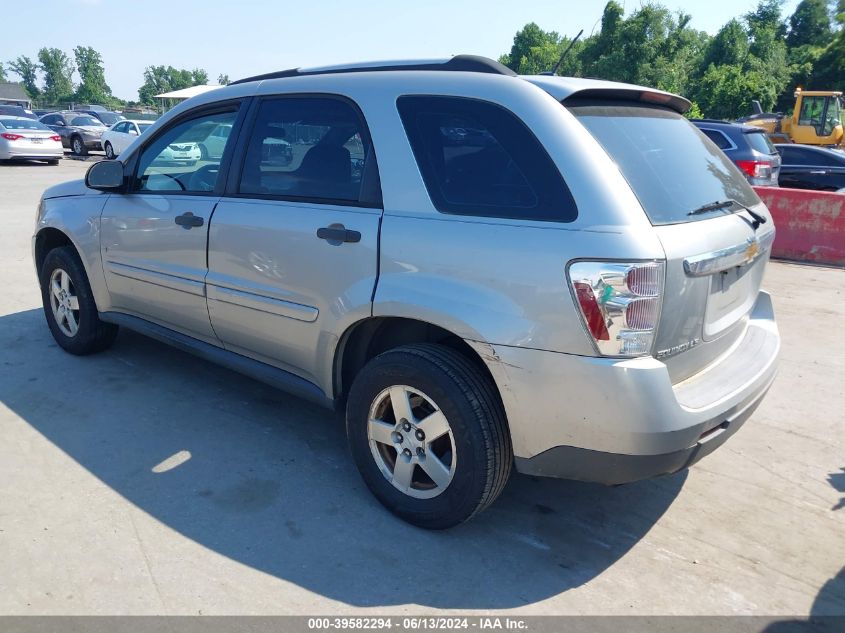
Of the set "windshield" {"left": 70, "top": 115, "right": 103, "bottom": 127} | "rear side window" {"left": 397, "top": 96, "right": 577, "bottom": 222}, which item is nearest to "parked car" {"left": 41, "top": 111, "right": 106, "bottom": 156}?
"windshield" {"left": 70, "top": 115, "right": 103, "bottom": 127}

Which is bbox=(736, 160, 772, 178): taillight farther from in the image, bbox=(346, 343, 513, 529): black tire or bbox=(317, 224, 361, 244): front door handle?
bbox=(346, 343, 513, 529): black tire

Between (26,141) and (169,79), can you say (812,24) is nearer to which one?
(26,141)

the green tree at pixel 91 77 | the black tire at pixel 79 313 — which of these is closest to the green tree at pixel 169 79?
the green tree at pixel 91 77

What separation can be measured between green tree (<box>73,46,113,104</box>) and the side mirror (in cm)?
12060

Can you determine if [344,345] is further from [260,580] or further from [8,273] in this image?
[8,273]

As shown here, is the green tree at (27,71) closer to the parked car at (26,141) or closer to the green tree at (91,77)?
the green tree at (91,77)

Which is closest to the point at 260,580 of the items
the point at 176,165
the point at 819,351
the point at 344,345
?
the point at 344,345

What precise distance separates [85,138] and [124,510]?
86.2 ft

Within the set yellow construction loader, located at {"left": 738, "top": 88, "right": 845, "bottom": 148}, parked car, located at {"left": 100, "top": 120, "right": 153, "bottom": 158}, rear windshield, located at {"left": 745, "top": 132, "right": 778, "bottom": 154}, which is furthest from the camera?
yellow construction loader, located at {"left": 738, "top": 88, "right": 845, "bottom": 148}

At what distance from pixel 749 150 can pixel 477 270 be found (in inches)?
404

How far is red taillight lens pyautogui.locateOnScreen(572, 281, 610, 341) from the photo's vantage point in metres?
2.44

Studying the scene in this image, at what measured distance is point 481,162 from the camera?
9.27ft

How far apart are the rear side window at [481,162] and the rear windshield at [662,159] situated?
0.27 m

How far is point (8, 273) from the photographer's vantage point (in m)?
7.43
